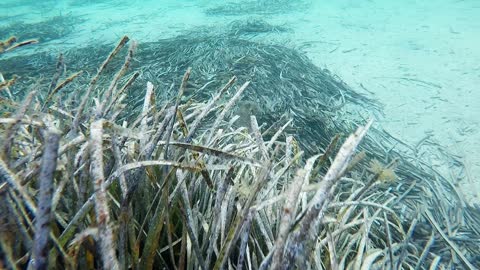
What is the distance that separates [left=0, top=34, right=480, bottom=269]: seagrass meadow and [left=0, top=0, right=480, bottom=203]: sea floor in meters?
0.39

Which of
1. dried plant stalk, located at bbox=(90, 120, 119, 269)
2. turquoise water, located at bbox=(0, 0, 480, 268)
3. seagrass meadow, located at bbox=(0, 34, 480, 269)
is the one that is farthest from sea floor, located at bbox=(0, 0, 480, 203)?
dried plant stalk, located at bbox=(90, 120, 119, 269)

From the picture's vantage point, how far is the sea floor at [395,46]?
3.53 m

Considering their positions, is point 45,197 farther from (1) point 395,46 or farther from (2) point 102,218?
(1) point 395,46

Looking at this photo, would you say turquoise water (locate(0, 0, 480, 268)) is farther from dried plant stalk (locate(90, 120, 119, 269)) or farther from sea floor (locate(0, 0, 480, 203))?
dried plant stalk (locate(90, 120, 119, 269))

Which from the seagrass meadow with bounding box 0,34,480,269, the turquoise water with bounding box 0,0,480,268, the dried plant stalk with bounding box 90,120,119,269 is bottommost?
the turquoise water with bounding box 0,0,480,268

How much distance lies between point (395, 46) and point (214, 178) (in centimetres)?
648

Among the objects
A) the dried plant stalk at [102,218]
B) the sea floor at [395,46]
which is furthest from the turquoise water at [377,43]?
the dried plant stalk at [102,218]

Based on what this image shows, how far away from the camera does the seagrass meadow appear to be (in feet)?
2.05

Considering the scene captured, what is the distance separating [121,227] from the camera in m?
0.73

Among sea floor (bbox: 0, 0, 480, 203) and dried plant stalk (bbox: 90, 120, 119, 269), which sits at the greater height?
dried plant stalk (bbox: 90, 120, 119, 269)

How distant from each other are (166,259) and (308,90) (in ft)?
11.8

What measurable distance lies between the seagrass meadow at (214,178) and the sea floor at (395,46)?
0.39 m

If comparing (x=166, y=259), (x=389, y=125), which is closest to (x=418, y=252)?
(x=166, y=259)

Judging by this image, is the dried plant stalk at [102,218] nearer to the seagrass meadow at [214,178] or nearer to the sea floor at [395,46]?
the seagrass meadow at [214,178]
